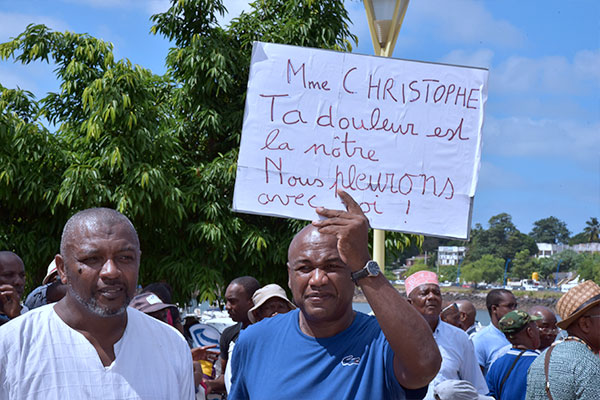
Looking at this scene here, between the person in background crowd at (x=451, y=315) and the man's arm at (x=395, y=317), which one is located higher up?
the man's arm at (x=395, y=317)

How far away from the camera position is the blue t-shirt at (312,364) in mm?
2541

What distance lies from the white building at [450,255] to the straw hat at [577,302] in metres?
159

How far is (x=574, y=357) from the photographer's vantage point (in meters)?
3.86

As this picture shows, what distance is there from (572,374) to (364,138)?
65.5 inches

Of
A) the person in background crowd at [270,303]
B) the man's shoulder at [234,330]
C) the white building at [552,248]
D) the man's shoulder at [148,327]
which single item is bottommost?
the man's shoulder at [234,330]

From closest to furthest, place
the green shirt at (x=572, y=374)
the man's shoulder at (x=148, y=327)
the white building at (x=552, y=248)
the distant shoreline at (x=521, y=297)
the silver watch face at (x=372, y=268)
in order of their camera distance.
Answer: the silver watch face at (x=372, y=268), the man's shoulder at (x=148, y=327), the green shirt at (x=572, y=374), the distant shoreline at (x=521, y=297), the white building at (x=552, y=248)

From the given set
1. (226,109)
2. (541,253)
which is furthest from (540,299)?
(226,109)

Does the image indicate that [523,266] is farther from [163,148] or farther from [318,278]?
[318,278]

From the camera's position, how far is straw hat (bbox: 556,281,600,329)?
405 centimetres

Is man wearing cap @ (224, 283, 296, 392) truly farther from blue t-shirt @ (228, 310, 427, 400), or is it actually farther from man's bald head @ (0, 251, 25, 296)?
blue t-shirt @ (228, 310, 427, 400)

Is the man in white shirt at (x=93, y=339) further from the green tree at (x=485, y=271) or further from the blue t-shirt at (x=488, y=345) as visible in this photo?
the green tree at (x=485, y=271)

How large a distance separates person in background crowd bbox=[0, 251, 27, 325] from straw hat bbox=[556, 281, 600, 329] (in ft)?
10.8

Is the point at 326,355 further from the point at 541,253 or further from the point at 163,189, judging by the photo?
the point at 541,253

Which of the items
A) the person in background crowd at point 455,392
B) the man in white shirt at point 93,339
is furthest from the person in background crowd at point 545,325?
the man in white shirt at point 93,339
